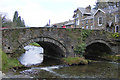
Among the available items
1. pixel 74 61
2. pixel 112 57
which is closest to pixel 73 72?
pixel 74 61

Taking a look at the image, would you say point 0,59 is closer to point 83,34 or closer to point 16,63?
point 16,63

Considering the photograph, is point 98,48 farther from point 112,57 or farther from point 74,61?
point 74,61

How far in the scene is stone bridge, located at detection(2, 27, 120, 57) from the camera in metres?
16.5

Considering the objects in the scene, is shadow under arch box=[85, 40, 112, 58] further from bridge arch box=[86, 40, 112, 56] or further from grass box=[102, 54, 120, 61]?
grass box=[102, 54, 120, 61]

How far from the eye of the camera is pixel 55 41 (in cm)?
1877

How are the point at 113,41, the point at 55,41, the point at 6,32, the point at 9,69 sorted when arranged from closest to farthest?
1. the point at 9,69
2. the point at 6,32
3. the point at 55,41
4. the point at 113,41

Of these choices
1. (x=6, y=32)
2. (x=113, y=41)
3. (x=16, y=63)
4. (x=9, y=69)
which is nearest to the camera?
(x=9, y=69)

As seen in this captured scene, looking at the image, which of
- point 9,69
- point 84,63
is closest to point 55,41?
point 84,63

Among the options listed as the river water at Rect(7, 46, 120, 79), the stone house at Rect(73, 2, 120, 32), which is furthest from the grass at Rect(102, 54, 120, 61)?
the stone house at Rect(73, 2, 120, 32)

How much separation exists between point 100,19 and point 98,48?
31.9 feet

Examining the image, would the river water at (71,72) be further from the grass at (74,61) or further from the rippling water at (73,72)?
the grass at (74,61)

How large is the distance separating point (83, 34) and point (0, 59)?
1173 cm

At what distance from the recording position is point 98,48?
25750 millimetres

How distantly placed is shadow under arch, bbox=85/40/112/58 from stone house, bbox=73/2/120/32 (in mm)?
5803
